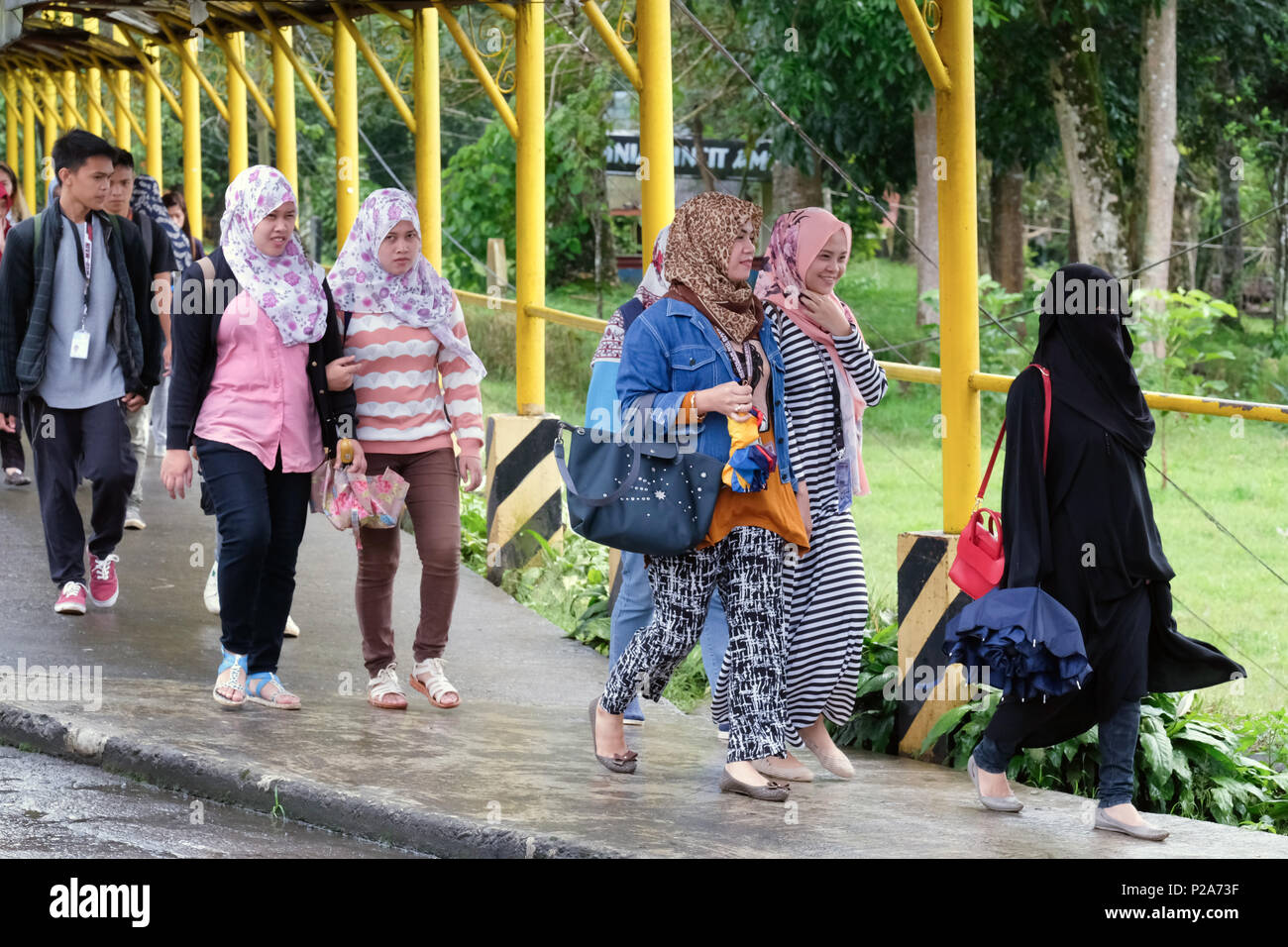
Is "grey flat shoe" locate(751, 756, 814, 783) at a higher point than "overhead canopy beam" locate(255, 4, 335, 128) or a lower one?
lower

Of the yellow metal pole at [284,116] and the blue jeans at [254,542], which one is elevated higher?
the yellow metal pole at [284,116]

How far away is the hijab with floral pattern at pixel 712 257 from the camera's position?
16.7ft

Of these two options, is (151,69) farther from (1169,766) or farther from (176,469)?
(1169,766)

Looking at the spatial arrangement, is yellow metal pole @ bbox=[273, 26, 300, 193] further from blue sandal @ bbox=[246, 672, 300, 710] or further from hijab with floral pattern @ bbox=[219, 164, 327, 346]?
blue sandal @ bbox=[246, 672, 300, 710]

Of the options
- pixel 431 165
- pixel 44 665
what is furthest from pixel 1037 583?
pixel 431 165

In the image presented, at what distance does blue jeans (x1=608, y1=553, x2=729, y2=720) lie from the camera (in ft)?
19.3

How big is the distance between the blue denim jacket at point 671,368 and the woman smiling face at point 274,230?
145cm

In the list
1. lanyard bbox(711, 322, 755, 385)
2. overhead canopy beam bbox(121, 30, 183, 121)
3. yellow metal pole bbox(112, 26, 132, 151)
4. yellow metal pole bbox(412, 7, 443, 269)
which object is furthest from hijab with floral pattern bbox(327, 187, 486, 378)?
yellow metal pole bbox(112, 26, 132, 151)

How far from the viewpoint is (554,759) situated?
5.58 m

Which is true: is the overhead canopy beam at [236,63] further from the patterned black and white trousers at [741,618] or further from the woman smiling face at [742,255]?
the patterned black and white trousers at [741,618]

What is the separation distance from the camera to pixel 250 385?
587 centimetres

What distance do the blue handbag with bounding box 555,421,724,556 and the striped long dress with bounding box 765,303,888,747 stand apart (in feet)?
1.71

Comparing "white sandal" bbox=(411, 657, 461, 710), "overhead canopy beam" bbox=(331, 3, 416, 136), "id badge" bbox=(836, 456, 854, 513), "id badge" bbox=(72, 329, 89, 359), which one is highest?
"overhead canopy beam" bbox=(331, 3, 416, 136)

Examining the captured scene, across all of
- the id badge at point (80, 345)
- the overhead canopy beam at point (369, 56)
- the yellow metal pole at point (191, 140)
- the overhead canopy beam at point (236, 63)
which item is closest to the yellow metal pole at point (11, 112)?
the yellow metal pole at point (191, 140)
